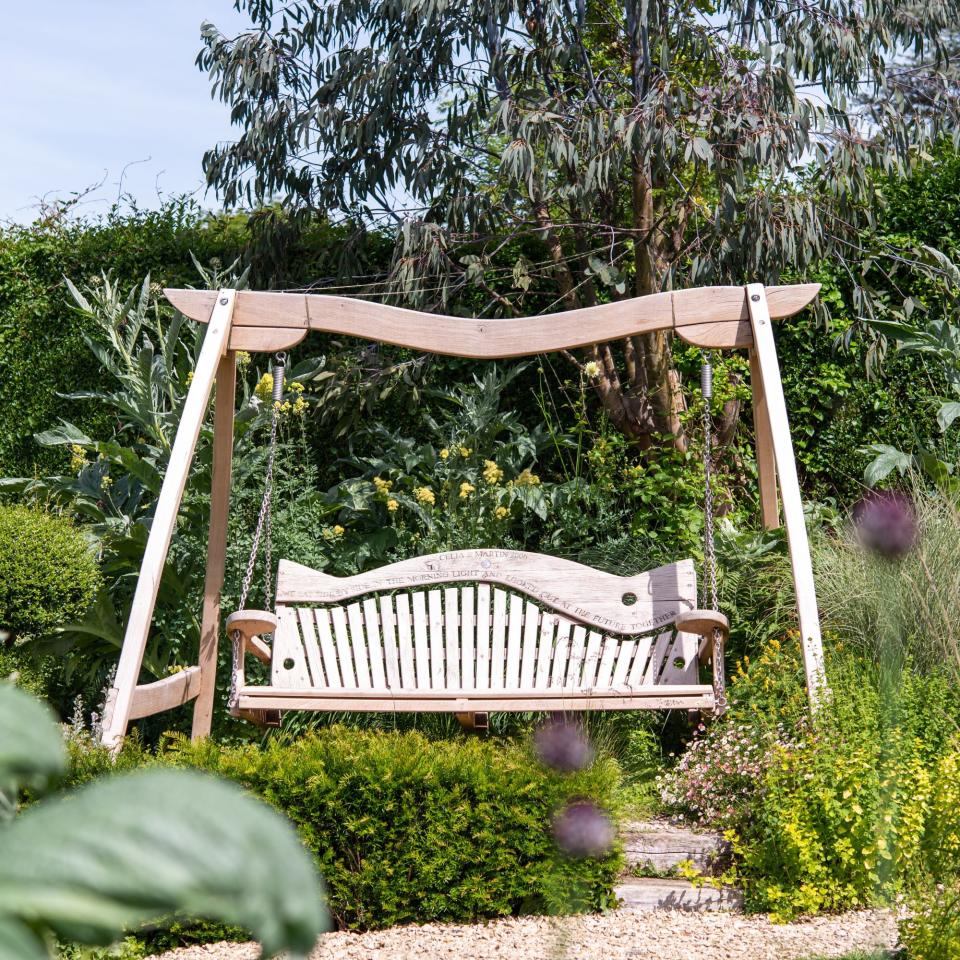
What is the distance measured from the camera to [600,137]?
15.7ft

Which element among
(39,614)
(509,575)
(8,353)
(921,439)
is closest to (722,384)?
(921,439)

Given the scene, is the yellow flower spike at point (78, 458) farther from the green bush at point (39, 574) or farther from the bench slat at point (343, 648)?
the bench slat at point (343, 648)

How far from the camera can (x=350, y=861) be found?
2.80 m

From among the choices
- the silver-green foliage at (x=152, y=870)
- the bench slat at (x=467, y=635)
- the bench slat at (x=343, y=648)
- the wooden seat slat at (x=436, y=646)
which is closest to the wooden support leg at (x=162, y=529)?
the bench slat at (x=343, y=648)

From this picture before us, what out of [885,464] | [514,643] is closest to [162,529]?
[514,643]

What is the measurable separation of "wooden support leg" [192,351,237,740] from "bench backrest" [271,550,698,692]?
0.24 m

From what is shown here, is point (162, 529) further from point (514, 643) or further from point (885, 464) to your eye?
point (885, 464)

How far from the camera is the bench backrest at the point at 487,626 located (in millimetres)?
4156

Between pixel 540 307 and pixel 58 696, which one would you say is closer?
pixel 58 696

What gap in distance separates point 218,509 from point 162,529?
0.53m

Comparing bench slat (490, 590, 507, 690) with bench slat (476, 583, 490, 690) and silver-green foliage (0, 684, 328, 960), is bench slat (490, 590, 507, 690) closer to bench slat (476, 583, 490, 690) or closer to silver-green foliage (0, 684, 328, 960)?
bench slat (476, 583, 490, 690)

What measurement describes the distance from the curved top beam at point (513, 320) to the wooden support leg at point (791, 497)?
7 centimetres

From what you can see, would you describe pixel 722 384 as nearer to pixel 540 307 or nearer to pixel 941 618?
pixel 540 307

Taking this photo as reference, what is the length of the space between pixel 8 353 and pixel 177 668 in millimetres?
2949
